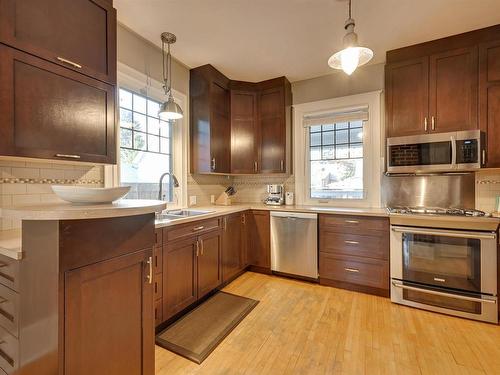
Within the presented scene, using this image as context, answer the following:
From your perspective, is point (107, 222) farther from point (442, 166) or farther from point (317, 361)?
point (442, 166)

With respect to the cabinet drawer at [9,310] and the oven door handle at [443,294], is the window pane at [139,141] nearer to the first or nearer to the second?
the cabinet drawer at [9,310]

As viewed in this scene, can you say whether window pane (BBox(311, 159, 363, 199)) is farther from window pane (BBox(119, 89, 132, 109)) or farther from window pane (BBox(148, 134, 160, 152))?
window pane (BBox(119, 89, 132, 109))

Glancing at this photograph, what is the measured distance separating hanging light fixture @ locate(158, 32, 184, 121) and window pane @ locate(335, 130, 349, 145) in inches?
80.7

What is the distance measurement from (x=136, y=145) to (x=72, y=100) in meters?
0.94

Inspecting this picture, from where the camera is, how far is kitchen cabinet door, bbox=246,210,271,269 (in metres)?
3.00

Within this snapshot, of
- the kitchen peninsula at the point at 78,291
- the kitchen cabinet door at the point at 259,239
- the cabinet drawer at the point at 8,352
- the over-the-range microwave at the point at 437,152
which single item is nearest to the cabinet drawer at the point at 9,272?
the kitchen peninsula at the point at 78,291

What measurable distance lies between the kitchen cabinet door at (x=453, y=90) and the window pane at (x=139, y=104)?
299cm

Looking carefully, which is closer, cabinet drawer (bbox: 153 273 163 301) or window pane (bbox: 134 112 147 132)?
cabinet drawer (bbox: 153 273 163 301)

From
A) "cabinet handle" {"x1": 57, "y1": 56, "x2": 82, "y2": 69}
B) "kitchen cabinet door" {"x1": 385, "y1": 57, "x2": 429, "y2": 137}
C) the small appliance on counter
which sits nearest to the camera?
"cabinet handle" {"x1": 57, "y1": 56, "x2": 82, "y2": 69}

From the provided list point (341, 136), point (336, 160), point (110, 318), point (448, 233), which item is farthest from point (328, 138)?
point (110, 318)

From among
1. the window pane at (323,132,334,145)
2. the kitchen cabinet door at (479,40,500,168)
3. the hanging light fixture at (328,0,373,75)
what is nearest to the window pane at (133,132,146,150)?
the hanging light fixture at (328,0,373,75)

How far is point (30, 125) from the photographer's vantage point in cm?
129

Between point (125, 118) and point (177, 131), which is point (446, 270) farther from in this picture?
point (125, 118)

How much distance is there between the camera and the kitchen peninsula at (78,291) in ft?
2.92
